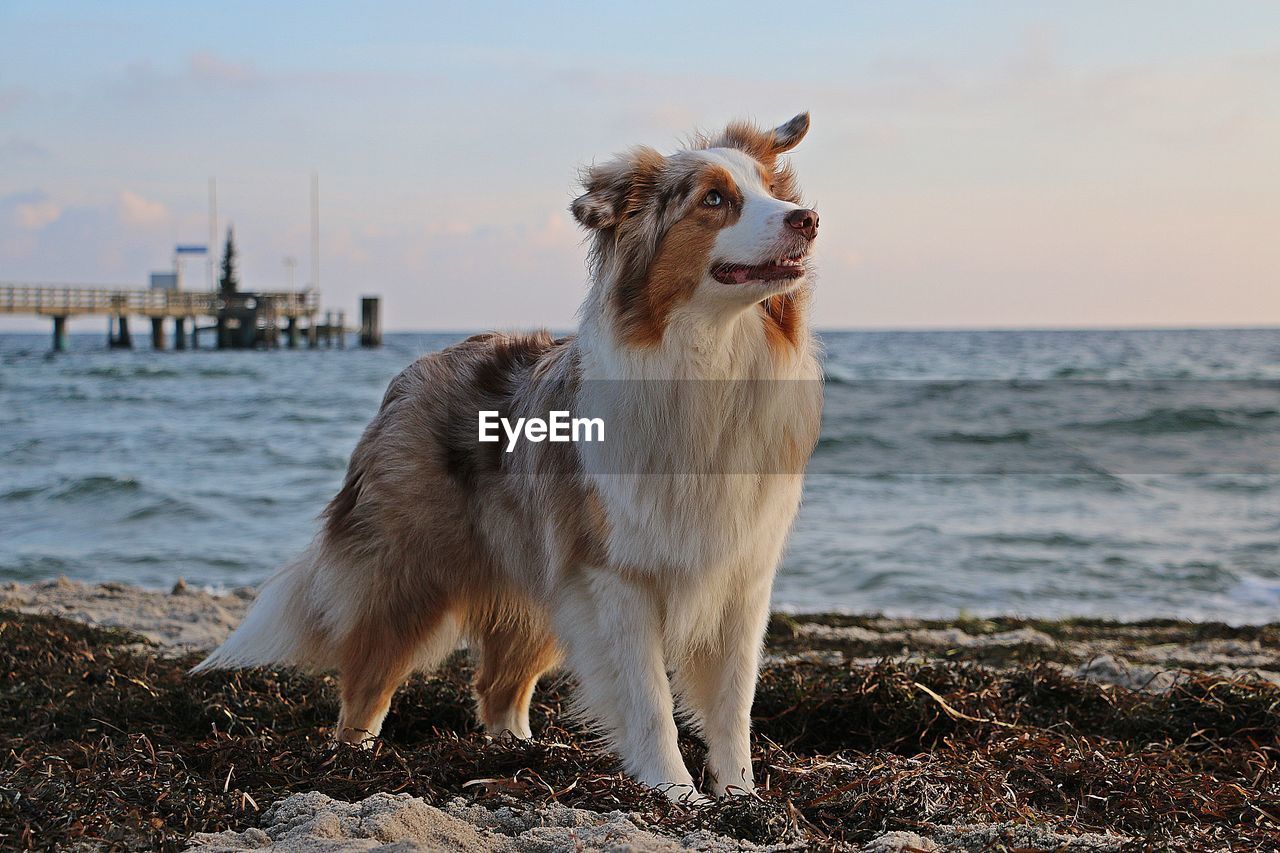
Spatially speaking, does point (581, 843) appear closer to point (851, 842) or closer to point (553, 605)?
point (851, 842)

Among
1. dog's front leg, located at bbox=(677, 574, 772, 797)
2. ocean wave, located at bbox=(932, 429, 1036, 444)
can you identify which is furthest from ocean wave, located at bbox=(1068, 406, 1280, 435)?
dog's front leg, located at bbox=(677, 574, 772, 797)

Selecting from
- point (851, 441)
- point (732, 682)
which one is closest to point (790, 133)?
point (732, 682)

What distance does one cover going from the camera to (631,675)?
3.59 m

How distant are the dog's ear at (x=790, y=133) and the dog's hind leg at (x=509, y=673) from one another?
2065mm

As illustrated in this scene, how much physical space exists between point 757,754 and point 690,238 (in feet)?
5.82

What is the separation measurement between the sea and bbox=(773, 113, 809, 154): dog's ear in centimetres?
90

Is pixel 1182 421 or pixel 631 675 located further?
pixel 1182 421

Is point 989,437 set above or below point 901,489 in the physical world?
above

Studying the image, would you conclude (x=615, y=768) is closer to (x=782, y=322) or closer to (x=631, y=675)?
(x=631, y=675)

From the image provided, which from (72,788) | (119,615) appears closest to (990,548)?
(119,615)

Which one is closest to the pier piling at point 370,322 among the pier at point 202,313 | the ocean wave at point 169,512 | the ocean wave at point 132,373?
the pier at point 202,313

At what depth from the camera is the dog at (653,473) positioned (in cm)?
343

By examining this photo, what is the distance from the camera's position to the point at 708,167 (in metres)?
3.42

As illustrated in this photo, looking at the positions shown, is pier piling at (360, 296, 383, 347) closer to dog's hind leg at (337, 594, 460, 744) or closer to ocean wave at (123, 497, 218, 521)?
ocean wave at (123, 497, 218, 521)
